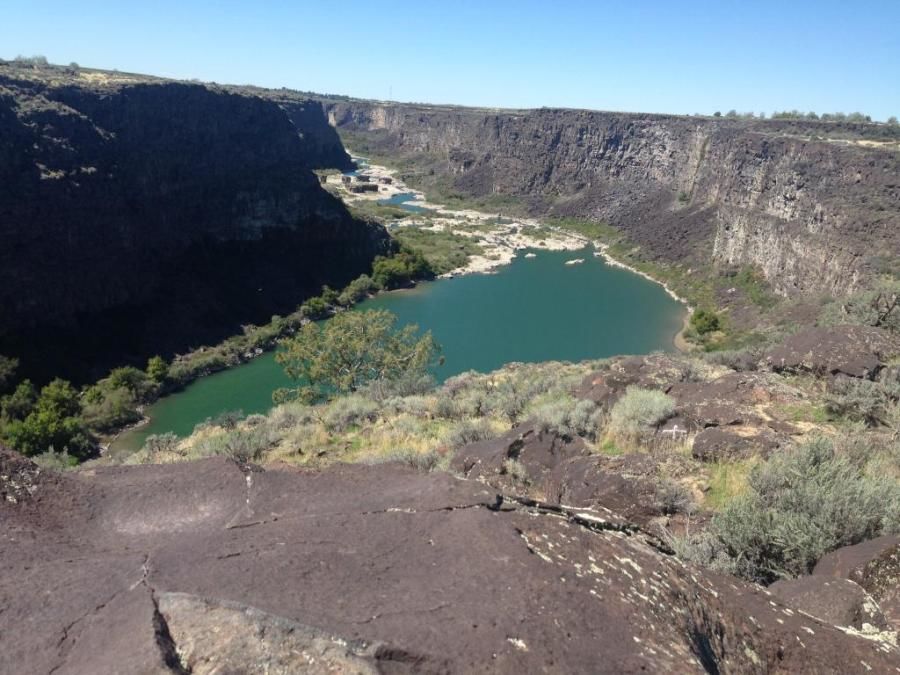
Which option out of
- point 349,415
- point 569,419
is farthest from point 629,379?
point 349,415

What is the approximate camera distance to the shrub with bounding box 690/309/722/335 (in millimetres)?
56344

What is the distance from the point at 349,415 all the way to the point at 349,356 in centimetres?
1179

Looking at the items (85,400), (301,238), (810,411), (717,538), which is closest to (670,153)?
(301,238)

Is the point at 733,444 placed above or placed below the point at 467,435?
above

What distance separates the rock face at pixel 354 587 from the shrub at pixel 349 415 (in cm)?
1189

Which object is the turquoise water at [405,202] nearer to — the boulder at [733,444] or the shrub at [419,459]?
the shrub at [419,459]

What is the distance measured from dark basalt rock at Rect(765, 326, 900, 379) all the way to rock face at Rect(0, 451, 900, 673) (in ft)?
37.8

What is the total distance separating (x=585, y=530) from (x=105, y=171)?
58.8m

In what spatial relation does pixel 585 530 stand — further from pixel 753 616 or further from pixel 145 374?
pixel 145 374

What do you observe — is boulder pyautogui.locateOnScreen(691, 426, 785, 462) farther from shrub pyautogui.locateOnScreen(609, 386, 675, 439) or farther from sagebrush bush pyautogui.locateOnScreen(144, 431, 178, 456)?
sagebrush bush pyautogui.locateOnScreen(144, 431, 178, 456)

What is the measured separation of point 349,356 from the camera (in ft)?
94.5

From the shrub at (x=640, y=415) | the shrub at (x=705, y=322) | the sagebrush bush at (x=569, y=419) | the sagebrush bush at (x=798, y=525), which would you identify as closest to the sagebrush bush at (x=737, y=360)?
the shrub at (x=640, y=415)

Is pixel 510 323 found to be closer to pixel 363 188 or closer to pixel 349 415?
pixel 349 415

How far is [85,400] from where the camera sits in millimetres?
38906
